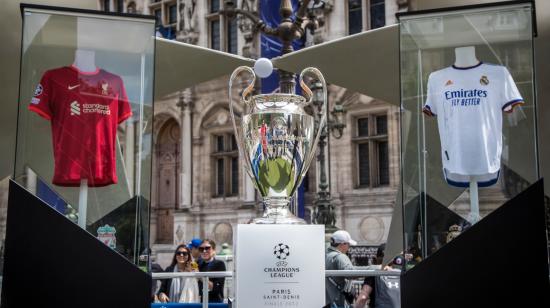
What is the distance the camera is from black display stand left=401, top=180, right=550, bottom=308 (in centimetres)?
381

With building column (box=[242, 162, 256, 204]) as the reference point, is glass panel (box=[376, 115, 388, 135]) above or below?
above

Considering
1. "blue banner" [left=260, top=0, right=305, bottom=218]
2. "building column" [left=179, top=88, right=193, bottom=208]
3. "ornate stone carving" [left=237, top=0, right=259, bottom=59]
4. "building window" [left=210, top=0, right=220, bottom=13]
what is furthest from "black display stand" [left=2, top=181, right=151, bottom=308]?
"building window" [left=210, top=0, right=220, bottom=13]

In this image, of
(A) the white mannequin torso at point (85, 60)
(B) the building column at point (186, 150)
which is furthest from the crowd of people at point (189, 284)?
(B) the building column at point (186, 150)

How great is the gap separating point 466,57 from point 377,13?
16.3m

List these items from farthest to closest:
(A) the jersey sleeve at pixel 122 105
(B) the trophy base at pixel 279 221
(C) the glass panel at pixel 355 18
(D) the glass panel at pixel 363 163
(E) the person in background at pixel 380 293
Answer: (C) the glass panel at pixel 355 18
(D) the glass panel at pixel 363 163
(E) the person in background at pixel 380 293
(A) the jersey sleeve at pixel 122 105
(B) the trophy base at pixel 279 221

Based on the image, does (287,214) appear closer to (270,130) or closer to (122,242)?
(270,130)

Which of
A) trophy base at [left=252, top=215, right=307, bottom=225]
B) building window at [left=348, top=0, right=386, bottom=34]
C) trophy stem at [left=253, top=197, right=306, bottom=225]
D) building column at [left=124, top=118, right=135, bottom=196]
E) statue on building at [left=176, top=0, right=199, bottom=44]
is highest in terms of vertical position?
statue on building at [left=176, top=0, right=199, bottom=44]

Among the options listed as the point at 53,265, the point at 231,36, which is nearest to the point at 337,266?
the point at 53,265

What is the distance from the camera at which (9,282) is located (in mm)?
3840

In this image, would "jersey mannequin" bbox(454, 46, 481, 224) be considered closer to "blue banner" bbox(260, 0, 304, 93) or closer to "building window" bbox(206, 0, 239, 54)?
"blue banner" bbox(260, 0, 304, 93)

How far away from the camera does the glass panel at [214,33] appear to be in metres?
23.8

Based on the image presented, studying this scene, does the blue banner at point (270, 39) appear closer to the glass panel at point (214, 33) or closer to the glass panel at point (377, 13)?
the glass panel at point (377, 13)

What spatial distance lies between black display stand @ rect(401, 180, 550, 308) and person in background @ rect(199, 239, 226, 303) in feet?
10.2

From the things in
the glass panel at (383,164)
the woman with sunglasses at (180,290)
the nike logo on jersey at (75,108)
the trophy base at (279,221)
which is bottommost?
the woman with sunglasses at (180,290)
